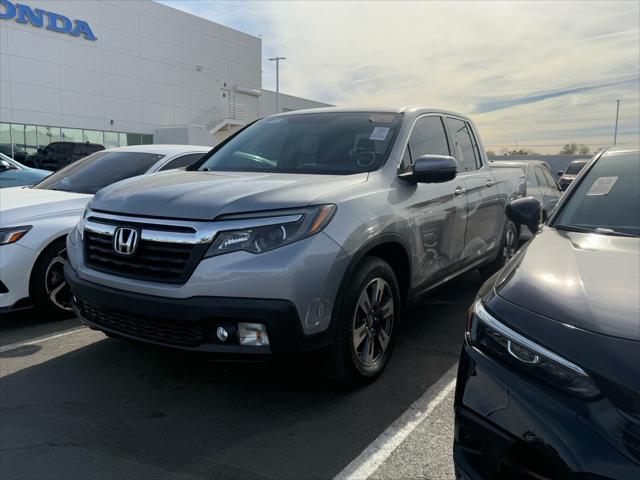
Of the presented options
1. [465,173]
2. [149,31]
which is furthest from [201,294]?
[149,31]

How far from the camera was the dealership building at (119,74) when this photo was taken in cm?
2841

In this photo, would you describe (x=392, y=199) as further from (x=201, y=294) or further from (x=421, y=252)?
(x=201, y=294)

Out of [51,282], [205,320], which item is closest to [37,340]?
[51,282]

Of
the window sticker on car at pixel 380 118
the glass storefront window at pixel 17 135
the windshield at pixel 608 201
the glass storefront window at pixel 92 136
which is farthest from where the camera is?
the glass storefront window at pixel 92 136

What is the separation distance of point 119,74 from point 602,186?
35.1 meters

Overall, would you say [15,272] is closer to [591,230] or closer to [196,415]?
[196,415]

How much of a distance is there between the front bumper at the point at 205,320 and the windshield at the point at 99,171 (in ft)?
9.32

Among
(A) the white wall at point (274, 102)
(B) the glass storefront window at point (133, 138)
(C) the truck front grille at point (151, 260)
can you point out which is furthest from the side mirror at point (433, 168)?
(A) the white wall at point (274, 102)

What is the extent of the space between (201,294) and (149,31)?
121 ft

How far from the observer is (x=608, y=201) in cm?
301

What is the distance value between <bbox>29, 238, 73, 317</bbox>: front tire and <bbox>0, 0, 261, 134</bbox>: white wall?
91.5 ft

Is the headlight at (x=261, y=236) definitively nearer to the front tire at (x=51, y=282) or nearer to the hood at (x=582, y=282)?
the hood at (x=582, y=282)

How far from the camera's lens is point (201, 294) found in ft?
8.77

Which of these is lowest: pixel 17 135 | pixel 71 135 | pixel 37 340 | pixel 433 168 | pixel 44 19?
pixel 37 340
